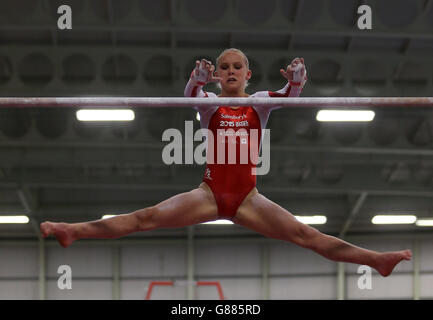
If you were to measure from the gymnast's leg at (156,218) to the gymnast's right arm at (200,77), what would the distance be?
2.50 feet

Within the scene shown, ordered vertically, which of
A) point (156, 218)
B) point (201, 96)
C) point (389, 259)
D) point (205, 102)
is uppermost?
point (201, 96)

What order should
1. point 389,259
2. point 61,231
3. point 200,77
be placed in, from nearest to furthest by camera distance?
point 61,231
point 389,259
point 200,77

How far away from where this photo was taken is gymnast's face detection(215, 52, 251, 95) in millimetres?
5066

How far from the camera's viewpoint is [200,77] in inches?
190

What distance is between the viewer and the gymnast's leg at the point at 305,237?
468cm

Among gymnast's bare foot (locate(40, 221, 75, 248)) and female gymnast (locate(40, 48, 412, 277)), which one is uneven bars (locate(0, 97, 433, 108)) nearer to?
female gymnast (locate(40, 48, 412, 277))

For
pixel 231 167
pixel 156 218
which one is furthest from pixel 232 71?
pixel 156 218

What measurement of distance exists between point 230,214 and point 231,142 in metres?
0.53

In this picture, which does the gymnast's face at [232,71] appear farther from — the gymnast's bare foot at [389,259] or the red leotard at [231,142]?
the gymnast's bare foot at [389,259]

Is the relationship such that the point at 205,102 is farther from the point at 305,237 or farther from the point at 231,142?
the point at 305,237

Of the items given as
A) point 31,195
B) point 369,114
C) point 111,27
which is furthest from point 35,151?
point 369,114

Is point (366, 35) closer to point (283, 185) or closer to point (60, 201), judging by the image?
point (283, 185)

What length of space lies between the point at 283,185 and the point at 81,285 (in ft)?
24.7

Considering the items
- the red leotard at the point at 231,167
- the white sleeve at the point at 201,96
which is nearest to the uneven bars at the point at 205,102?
the white sleeve at the point at 201,96
